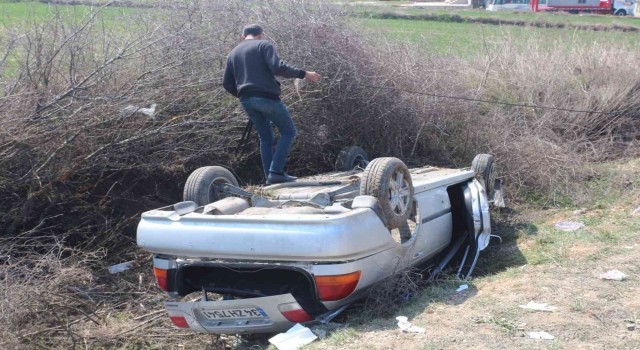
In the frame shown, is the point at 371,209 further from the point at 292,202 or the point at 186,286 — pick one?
the point at 186,286

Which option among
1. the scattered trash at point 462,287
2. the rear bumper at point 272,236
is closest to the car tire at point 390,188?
the rear bumper at point 272,236

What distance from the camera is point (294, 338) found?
4730 mm

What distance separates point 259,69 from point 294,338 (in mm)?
2817

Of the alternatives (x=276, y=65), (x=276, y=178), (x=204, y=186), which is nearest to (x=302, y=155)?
(x=276, y=178)

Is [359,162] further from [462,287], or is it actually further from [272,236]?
[272,236]

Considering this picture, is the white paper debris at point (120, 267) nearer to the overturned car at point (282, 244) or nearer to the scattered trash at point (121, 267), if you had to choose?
the scattered trash at point (121, 267)

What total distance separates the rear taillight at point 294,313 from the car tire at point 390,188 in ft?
2.69

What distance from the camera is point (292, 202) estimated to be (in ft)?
18.2

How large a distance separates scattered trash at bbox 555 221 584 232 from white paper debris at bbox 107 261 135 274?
13.6 ft

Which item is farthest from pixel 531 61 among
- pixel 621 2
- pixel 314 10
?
pixel 621 2

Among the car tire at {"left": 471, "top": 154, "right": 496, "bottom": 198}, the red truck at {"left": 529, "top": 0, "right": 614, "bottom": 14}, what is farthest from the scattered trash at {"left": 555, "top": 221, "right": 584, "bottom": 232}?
the red truck at {"left": 529, "top": 0, "right": 614, "bottom": 14}

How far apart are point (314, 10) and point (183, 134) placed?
9.36ft

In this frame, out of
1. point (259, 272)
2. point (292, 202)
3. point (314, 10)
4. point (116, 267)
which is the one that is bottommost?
point (116, 267)

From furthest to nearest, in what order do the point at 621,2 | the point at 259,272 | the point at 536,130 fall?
the point at 621,2
the point at 536,130
the point at 259,272
